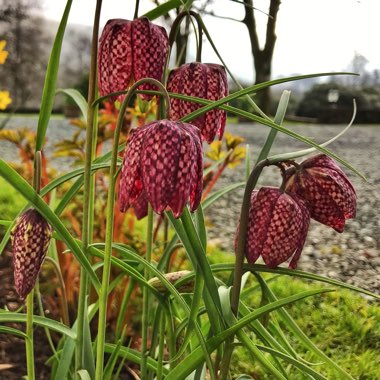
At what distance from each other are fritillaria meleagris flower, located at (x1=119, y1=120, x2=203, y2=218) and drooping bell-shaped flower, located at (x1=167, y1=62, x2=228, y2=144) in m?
0.18

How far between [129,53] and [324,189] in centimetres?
29

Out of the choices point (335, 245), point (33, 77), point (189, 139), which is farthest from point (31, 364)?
point (33, 77)

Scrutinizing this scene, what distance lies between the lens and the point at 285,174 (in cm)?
88

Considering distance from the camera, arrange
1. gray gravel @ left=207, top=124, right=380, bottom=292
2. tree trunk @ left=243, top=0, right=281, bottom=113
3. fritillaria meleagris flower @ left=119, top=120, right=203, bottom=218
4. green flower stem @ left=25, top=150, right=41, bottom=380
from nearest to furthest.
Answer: fritillaria meleagris flower @ left=119, top=120, right=203, bottom=218 → green flower stem @ left=25, top=150, right=41, bottom=380 → gray gravel @ left=207, top=124, right=380, bottom=292 → tree trunk @ left=243, top=0, right=281, bottom=113

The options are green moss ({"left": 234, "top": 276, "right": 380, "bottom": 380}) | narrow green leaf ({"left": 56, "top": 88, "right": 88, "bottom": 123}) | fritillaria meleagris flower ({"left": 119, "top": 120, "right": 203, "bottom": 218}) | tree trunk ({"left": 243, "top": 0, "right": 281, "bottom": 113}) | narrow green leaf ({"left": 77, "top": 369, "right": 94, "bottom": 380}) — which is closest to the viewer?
fritillaria meleagris flower ({"left": 119, "top": 120, "right": 203, "bottom": 218})

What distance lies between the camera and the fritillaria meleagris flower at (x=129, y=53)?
33.5 inches

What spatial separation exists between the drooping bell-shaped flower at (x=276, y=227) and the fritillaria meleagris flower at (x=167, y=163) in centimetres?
14

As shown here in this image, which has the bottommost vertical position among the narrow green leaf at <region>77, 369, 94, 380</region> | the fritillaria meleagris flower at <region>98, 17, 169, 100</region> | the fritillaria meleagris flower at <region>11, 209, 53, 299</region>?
the narrow green leaf at <region>77, 369, 94, 380</region>

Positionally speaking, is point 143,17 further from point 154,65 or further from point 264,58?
point 264,58

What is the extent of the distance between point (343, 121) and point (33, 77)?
688cm

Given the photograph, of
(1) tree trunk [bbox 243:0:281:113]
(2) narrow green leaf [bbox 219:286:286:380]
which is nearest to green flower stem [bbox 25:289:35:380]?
(2) narrow green leaf [bbox 219:286:286:380]

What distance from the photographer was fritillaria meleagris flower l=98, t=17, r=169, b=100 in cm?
85

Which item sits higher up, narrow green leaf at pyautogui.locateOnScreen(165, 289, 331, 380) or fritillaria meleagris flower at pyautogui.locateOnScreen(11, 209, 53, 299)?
→ fritillaria meleagris flower at pyautogui.locateOnScreen(11, 209, 53, 299)

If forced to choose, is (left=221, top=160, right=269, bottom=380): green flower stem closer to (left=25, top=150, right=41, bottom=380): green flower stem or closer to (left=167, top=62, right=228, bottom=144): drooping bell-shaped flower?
(left=167, top=62, right=228, bottom=144): drooping bell-shaped flower
